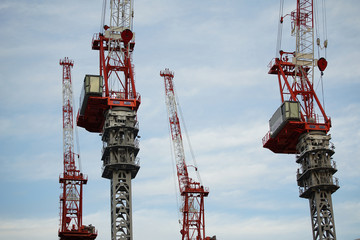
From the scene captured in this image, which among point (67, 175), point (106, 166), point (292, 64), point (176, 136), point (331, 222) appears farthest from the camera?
point (176, 136)

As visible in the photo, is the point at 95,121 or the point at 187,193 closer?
the point at 95,121

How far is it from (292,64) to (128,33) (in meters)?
37.6

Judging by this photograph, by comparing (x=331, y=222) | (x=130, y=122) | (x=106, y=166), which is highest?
(x=130, y=122)

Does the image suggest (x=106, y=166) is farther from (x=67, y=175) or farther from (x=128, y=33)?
(x=67, y=175)

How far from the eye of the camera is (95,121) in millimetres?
141250

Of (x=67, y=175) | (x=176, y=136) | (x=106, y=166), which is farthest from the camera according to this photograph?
(x=176, y=136)

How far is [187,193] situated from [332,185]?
50776mm

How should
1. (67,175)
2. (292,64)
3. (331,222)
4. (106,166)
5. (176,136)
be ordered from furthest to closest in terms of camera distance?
(176,136), (67,175), (292,64), (331,222), (106,166)

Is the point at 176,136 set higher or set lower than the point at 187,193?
higher

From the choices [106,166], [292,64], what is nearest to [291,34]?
[292,64]

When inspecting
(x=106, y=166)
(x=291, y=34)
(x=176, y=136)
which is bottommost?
(x=106, y=166)

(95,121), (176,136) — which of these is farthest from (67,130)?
(95,121)

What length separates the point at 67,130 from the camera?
182 metres

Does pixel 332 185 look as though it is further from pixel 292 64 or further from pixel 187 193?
pixel 187 193
